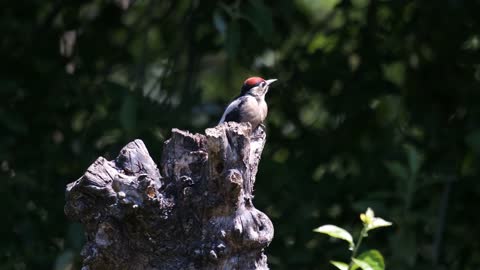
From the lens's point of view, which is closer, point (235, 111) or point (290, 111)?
point (235, 111)

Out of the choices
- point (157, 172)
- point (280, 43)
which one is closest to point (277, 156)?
point (280, 43)

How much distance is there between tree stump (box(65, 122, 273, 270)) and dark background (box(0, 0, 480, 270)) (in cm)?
223

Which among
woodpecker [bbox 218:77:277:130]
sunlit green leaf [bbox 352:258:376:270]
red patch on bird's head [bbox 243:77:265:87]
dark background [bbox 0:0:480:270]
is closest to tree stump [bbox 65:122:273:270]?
sunlit green leaf [bbox 352:258:376:270]

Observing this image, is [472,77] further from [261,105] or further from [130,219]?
[130,219]

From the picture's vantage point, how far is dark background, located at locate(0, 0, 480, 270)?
191 inches

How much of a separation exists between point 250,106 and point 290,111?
3.65ft

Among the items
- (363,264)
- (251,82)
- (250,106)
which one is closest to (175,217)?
(363,264)

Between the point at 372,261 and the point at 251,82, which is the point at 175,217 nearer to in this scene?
the point at 372,261

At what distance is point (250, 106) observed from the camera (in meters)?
4.34

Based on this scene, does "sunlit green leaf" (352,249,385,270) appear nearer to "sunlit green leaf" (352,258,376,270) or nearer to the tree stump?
"sunlit green leaf" (352,258,376,270)

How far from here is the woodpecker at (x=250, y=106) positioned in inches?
170

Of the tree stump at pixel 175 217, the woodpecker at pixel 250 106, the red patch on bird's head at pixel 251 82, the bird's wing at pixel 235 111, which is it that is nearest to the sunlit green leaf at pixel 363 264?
the tree stump at pixel 175 217

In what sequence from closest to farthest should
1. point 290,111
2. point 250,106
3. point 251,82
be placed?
1. point 250,106
2. point 251,82
3. point 290,111

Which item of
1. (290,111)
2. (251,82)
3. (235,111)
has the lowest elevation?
(235,111)
